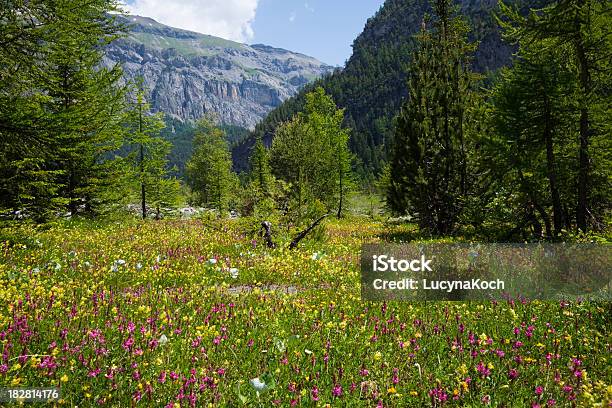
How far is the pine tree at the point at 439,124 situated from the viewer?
16766 millimetres

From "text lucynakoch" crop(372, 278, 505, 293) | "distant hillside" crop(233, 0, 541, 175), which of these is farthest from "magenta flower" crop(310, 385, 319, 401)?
"distant hillside" crop(233, 0, 541, 175)

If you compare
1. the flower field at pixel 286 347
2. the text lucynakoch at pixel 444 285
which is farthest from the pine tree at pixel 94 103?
the text lucynakoch at pixel 444 285

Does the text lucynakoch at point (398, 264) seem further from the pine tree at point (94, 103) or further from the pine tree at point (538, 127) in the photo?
the pine tree at point (94, 103)

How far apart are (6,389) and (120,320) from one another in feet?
4.61

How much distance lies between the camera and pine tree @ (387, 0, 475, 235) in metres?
16.8

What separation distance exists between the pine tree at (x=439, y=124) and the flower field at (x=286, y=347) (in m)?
11.6

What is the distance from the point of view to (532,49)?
11.4 metres

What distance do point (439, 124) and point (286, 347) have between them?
15089 mm

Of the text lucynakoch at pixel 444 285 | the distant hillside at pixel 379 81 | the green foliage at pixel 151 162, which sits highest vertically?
the distant hillside at pixel 379 81

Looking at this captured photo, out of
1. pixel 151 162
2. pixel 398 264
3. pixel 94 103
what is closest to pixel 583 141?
pixel 398 264

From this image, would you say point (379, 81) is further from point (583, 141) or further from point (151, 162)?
point (583, 141)

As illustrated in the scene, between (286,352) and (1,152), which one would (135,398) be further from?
(1,152)

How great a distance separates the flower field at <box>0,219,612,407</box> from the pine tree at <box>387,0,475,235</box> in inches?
456

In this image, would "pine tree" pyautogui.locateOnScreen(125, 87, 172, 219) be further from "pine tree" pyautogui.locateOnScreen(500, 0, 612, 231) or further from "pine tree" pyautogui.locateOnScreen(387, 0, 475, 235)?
"pine tree" pyautogui.locateOnScreen(500, 0, 612, 231)
